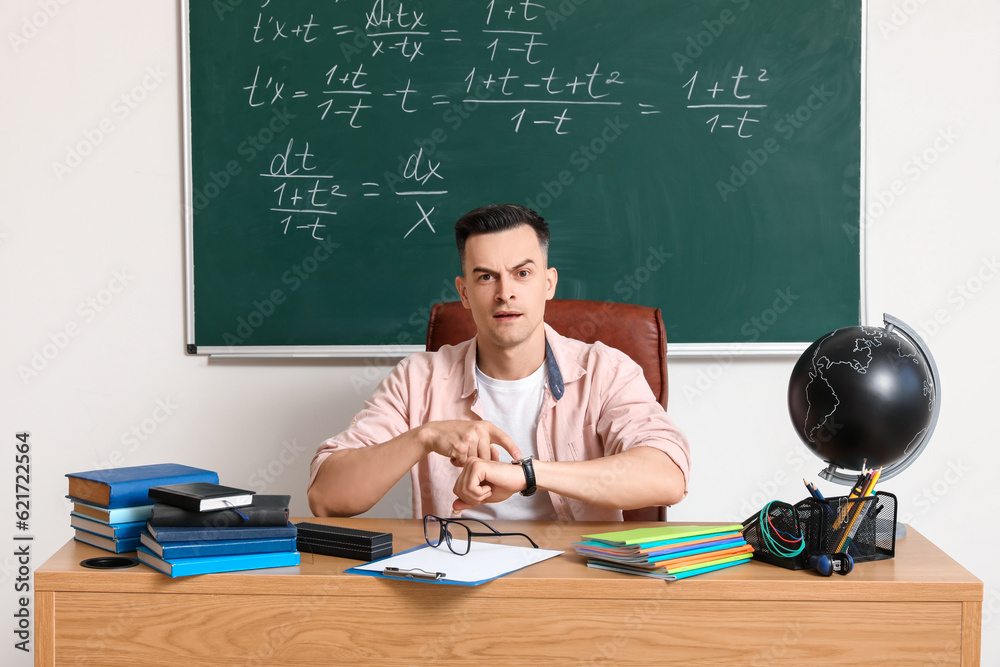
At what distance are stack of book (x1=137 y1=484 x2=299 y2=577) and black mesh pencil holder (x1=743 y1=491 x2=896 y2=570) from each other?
73 centimetres

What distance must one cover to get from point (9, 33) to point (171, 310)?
103 centimetres

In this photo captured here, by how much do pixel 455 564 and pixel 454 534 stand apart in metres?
0.22

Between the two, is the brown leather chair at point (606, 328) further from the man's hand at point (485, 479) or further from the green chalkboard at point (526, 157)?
the man's hand at point (485, 479)

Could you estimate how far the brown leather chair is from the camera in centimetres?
202

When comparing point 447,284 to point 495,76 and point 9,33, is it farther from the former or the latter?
point 9,33

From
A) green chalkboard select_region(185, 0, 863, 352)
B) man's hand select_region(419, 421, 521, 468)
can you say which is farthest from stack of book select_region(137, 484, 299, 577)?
green chalkboard select_region(185, 0, 863, 352)

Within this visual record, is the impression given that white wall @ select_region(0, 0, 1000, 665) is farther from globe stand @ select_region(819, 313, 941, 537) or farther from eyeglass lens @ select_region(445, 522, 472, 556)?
eyeglass lens @ select_region(445, 522, 472, 556)

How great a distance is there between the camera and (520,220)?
6.07 ft

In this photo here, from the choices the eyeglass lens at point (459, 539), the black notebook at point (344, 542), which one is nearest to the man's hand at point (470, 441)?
the eyeglass lens at point (459, 539)

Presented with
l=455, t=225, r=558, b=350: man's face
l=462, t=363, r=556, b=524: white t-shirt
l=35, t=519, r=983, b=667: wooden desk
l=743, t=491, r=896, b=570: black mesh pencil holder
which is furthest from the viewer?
l=462, t=363, r=556, b=524: white t-shirt

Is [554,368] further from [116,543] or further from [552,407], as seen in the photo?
[116,543]

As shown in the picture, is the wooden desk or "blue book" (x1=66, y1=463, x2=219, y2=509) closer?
the wooden desk

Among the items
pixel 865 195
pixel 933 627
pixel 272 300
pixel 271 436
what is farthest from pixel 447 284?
pixel 933 627

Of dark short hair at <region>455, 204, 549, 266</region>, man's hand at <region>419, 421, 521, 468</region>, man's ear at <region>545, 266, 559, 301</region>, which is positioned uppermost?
dark short hair at <region>455, 204, 549, 266</region>
